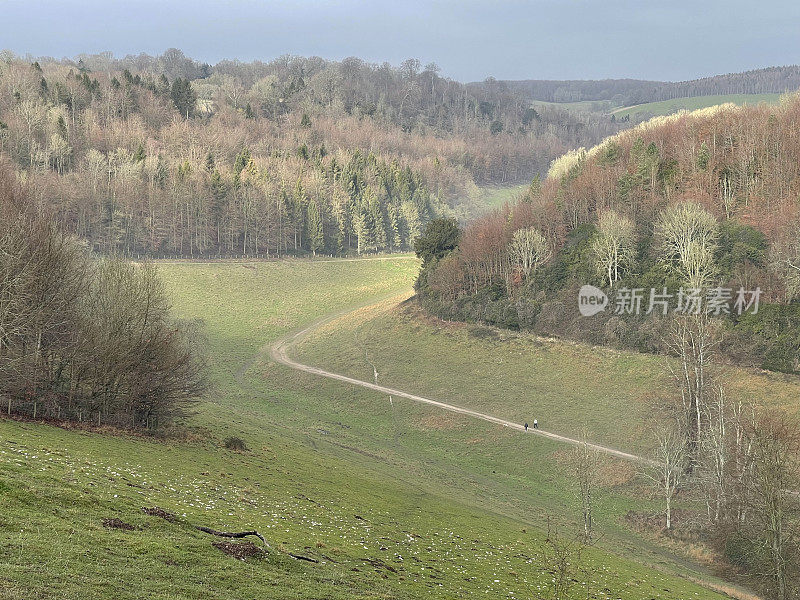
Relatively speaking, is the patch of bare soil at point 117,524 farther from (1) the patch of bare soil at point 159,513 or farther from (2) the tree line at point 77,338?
(2) the tree line at point 77,338

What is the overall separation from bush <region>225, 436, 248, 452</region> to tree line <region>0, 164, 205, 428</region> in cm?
359

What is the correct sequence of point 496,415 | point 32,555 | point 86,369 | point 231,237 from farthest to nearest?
1. point 231,237
2. point 496,415
3. point 86,369
4. point 32,555

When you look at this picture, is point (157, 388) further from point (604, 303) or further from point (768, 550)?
point (604, 303)

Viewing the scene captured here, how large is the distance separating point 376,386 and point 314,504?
4500 centimetres

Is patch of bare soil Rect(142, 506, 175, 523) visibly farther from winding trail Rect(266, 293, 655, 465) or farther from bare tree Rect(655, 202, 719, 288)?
bare tree Rect(655, 202, 719, 288)

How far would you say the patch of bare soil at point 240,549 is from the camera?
18.5m

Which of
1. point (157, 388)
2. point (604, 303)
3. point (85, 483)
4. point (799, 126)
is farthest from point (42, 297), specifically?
point (799, 126)

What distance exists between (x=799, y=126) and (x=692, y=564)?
232ft

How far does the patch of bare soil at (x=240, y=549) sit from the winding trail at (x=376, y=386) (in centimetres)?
3304

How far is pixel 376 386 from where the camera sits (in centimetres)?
7538

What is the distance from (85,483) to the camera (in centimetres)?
2173

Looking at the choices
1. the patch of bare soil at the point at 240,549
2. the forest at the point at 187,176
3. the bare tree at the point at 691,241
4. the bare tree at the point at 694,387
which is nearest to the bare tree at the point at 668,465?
the bare tree at the point at 694,387

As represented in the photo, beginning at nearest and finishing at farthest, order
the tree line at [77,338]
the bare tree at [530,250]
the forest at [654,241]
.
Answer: the tree line at [77,338], the forest at [654,241], the bare tree at [530,250]

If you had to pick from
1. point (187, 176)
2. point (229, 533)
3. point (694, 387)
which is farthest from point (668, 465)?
point (187, 176)
